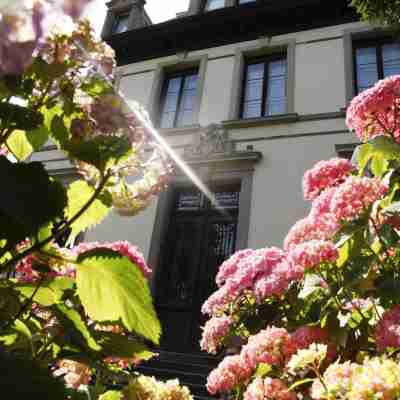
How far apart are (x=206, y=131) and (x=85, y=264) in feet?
26.8

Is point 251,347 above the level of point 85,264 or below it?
above

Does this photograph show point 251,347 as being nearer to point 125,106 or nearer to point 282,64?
point 125,106

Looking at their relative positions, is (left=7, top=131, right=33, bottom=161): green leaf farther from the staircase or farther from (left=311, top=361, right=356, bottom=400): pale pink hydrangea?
the staircase

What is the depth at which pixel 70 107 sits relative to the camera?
0.75 meters

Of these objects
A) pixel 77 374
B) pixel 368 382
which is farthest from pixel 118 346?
pixel 77 374

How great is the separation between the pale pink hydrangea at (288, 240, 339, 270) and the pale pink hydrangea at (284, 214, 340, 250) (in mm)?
96

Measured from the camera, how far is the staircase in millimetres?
5375

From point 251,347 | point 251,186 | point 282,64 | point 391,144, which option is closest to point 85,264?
point 251,347

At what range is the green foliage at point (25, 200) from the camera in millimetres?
565

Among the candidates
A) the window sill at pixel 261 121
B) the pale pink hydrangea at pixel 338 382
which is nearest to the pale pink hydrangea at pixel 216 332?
the pale pink hydrangea at pixel 338 382

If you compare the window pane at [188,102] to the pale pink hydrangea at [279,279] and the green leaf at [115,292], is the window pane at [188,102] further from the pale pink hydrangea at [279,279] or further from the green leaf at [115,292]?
the green leaf at [115,292]

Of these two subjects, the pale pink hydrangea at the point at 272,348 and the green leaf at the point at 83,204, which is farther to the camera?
the pale pink hydrangea at the point at 272,348

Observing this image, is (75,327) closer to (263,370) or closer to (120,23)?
(263,370)

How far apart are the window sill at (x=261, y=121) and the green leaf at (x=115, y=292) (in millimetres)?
7841
